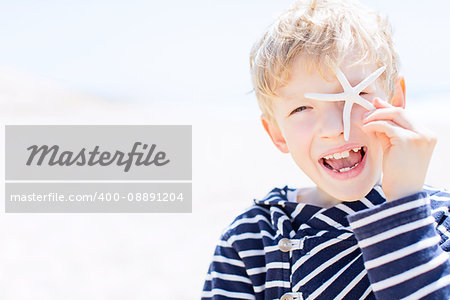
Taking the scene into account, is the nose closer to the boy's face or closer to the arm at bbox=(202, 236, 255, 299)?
the boy's face

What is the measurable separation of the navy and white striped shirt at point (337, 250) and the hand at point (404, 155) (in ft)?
0.18

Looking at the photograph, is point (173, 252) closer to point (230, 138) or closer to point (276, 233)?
point (276, 233)

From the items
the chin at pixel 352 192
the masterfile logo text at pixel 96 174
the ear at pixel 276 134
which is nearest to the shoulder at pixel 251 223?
the ear at pixel 276 134

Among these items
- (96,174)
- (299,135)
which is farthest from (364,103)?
(96,174)

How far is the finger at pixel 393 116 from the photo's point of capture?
5.66ft

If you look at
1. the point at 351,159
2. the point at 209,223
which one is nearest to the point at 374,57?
the point at 351,159

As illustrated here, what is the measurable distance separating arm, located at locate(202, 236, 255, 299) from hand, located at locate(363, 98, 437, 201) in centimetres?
67

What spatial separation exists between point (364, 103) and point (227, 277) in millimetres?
823

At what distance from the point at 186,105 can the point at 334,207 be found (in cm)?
2059

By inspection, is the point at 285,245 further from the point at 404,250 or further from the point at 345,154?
the point at 404,250

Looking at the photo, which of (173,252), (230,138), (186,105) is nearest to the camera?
(173,252)

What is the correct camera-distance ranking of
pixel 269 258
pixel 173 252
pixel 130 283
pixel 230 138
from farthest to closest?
pixel 230 138, pixel 173 252, pixel 130 283, pixel 269 258

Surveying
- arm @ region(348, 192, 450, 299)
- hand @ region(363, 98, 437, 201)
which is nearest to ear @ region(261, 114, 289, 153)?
hand @ region(363, 98, 437, 201)

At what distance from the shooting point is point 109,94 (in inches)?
1080
